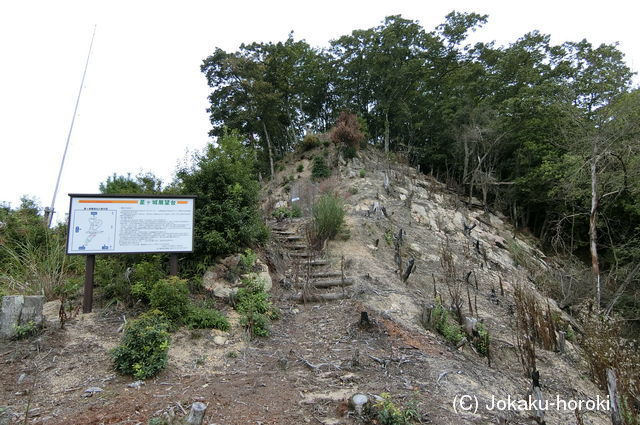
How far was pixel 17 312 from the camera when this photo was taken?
12.0 feet

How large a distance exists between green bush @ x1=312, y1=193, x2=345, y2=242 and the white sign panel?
397 centimetres

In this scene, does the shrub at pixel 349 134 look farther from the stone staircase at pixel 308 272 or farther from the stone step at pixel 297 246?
the stone step at pixel 297 246

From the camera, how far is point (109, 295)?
4793 mm

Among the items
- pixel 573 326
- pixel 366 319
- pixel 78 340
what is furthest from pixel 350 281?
pixel 573 326

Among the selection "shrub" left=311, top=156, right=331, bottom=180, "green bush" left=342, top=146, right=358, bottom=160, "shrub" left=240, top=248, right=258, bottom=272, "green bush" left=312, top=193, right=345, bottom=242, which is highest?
"green bush" left=342, top=146, right=358, bottom=160

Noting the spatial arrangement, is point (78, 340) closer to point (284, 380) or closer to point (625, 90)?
point (284, 380)

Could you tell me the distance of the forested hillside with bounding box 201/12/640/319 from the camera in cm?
1550

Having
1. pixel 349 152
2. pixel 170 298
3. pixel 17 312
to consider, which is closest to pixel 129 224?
pixel 170 298

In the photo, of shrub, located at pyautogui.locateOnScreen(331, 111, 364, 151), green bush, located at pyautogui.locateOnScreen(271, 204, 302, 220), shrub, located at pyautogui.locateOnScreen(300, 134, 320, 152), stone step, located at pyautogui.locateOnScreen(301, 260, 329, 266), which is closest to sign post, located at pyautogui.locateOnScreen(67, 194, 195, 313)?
stone step, located at pyautogui.locateOnScreen(301, 260, 329, 266)

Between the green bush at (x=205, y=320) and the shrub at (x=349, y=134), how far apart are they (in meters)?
13.8

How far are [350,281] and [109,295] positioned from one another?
167 inches

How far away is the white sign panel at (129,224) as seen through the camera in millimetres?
4332

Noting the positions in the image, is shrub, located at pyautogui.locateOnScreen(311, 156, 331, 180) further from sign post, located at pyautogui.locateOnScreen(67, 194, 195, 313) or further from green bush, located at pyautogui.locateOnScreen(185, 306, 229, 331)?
green bush, located at pyautogui.locateOnScreen(185, 306, 229, 331)

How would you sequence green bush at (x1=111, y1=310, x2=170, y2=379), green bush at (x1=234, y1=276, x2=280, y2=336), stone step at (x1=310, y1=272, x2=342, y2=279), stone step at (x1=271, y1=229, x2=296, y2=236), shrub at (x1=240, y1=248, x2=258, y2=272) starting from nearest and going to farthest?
green bush at (x1=111, y1=310, x2=170, y2=379), green bush at (x1=234, y1=276, x2=280, y2=336), shrub at (x1=240, y1=248, x2=258, y2=272), stone step at (x1=310, y1=272, x2=342, y2=279), stone step at (x1=271, y1=229, x2=296, y2=236)
